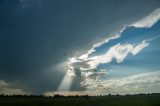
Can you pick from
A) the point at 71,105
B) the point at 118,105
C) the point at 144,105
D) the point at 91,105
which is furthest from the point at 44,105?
the point at 144,105

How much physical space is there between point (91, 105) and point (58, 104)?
38.8 ft

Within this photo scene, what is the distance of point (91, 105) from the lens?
89312mm

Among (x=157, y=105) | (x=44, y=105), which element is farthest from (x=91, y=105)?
(x=157, y=105)

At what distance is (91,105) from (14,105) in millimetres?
26311

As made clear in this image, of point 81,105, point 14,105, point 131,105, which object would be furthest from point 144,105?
point 14,105

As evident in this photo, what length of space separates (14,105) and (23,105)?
281 centimetres

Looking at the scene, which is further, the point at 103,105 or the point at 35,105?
the point at 103,105

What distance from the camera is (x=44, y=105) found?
3228 inches

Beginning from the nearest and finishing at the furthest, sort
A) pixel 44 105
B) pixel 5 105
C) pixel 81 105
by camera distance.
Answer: pixel 5 105, pixel 44 105, pixel 81 105

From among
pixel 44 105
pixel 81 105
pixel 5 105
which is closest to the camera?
pixel 5 105

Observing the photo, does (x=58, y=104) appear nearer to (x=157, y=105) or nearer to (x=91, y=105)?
(x=91, y=105)

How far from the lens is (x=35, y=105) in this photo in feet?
263

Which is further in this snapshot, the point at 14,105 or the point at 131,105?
the point at 131,105

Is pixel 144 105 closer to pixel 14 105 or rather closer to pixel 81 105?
pixel 81 105
